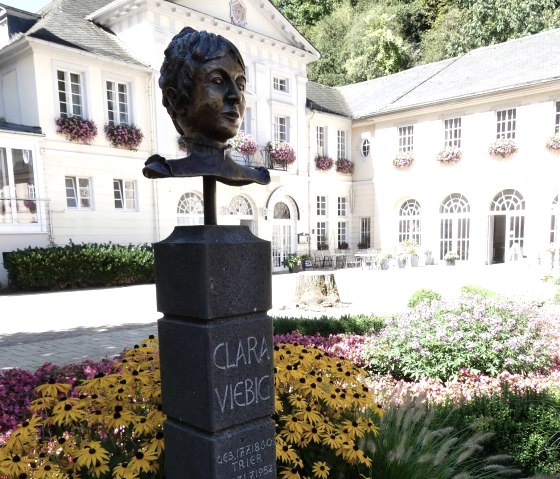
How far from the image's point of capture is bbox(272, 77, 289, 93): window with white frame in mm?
20416

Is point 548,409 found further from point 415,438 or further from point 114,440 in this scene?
point 114,440

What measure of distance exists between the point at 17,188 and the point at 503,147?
18222 millimetres

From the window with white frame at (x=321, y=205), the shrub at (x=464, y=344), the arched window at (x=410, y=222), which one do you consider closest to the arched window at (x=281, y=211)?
the window with white frame at (x=321, y=205)

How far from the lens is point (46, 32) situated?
14344mm

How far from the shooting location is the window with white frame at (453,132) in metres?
20.4

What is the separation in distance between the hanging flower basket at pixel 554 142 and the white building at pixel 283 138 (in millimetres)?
269

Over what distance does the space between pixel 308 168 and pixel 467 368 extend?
17.8m

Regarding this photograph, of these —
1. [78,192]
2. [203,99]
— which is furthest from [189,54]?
[78,192]

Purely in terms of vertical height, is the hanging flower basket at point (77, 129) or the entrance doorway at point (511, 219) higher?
the hanging flower basket at point (77, 129)

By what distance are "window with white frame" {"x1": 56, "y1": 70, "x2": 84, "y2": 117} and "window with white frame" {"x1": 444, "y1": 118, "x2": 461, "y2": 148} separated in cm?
1539

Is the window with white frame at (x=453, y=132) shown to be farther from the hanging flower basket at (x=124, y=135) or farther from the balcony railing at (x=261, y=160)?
the hanging flower basket at (x=124, y=135)

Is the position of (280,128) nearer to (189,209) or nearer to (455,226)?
(189,209)

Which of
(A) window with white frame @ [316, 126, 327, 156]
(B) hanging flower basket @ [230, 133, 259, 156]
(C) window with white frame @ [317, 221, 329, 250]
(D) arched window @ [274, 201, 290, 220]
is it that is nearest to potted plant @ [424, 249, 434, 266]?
(C) window with white frame @ [317, 221, 329, 250]

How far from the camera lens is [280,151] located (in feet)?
65.0
